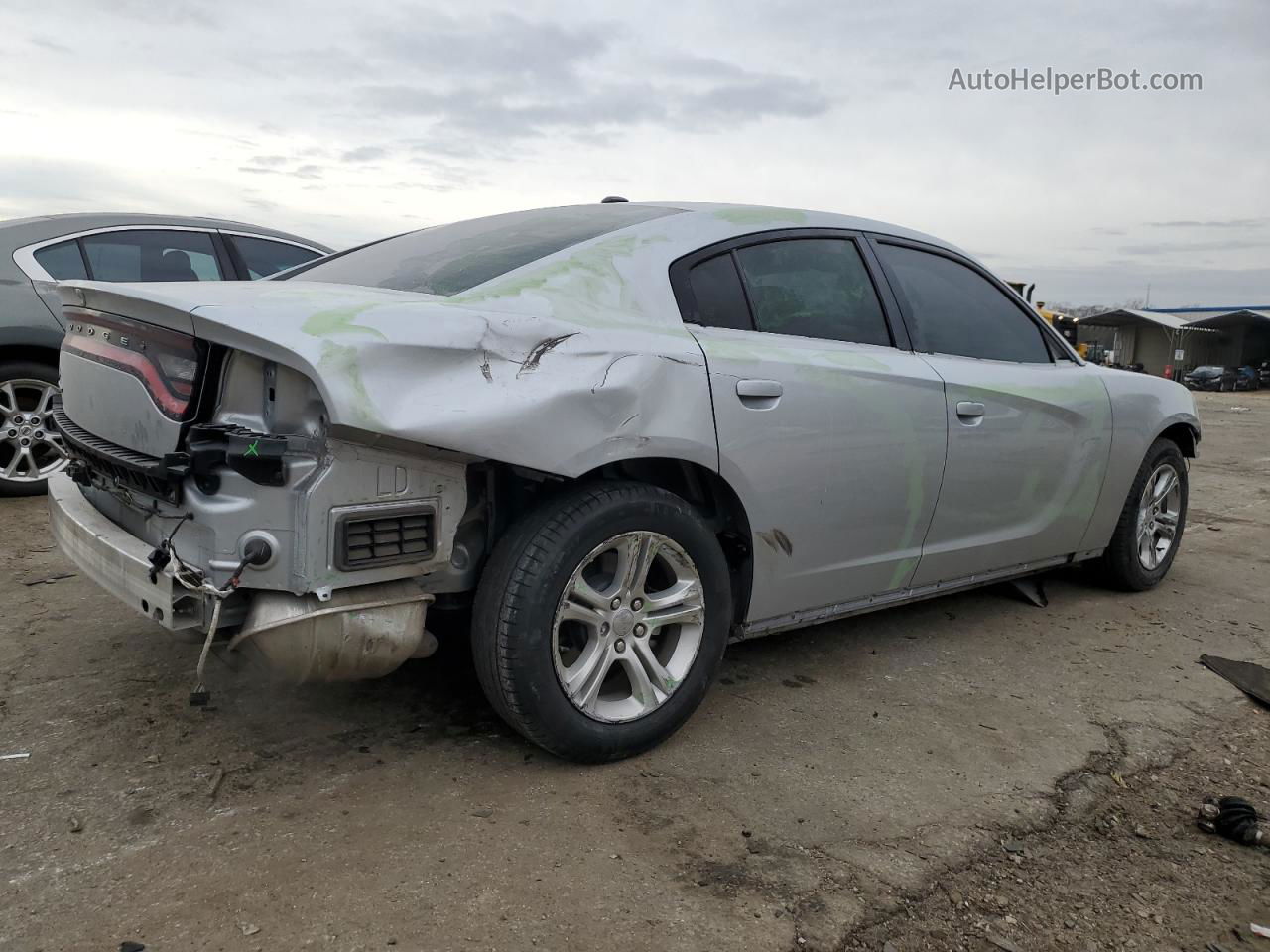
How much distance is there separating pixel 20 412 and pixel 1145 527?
5.73 metres

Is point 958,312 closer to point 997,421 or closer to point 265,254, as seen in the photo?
point 997,421

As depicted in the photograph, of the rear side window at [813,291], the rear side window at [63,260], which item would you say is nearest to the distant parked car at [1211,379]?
the rear side window at [813,291]

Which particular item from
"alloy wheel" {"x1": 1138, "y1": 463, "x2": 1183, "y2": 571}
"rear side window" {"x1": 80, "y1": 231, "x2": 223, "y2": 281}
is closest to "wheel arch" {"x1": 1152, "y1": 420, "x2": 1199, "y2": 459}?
"alloy wheel" {"x1": 1138, "y1": 463, "x2": 1183, "y2": 571}

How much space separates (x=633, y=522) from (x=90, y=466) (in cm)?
145

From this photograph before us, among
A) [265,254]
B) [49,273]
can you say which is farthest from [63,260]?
[265,254]

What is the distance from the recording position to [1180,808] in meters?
2.68

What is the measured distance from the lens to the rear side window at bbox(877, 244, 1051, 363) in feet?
11.7

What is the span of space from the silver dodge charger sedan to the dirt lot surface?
294 millimetres

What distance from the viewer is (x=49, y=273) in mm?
5293

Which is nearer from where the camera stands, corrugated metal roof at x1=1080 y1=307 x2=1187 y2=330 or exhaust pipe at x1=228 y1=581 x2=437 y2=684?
exhaust pipe at x1=228 y1=581 x2=437 y2=684

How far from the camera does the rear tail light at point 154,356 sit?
2311 millimetres

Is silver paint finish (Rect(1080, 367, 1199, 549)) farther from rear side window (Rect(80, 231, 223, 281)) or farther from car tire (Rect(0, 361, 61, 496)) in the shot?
car tire (Rect(0, 361, 61, 496))

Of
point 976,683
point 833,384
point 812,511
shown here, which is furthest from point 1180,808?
point 833,384

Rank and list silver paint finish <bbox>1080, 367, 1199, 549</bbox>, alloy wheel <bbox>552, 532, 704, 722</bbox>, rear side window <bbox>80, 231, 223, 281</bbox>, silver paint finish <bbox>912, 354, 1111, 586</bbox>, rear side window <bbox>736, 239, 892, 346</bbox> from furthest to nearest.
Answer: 1. rear side window <bbox>80, 231, 223, 281</bbox>
2. silver paint finish <bbox>1080, 367, 1199, 549</bbox>
3. silver paint finish <bbox>912, 354, 1111, 586</bbox>
4. rear side window <bbox>736, 239, 892, 346</bbox>
5. alloy wheel <bbox>552, 532, 704, 722</bbox>
